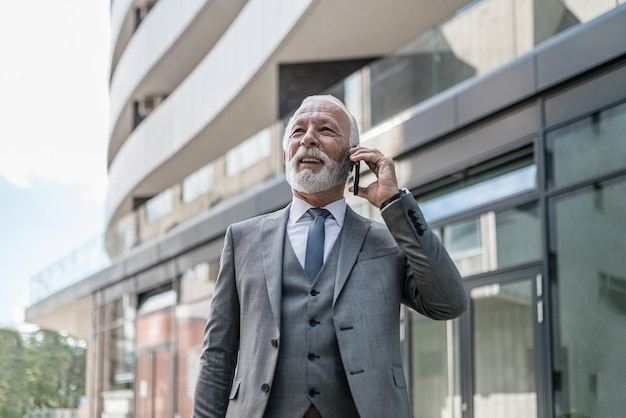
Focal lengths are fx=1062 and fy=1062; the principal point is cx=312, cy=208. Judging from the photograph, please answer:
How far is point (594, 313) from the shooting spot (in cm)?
884

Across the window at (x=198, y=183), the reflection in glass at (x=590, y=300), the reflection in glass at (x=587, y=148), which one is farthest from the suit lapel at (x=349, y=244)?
the window at (x=198, y=183)

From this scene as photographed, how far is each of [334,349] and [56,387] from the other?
15.3 meters

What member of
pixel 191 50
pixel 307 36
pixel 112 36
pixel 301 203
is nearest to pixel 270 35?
pixel 307 36

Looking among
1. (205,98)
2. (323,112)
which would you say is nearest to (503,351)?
(323,112)

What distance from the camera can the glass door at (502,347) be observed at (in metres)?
9.61

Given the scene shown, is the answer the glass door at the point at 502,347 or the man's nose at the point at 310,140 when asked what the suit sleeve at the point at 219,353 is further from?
the glass door at the point at 502,347

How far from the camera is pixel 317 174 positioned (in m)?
3.06

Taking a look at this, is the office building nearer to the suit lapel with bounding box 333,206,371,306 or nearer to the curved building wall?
the curved building wall

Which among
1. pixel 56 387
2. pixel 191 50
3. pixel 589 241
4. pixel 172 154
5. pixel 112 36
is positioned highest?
pixel 112 36

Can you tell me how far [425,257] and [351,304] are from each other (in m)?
0.25

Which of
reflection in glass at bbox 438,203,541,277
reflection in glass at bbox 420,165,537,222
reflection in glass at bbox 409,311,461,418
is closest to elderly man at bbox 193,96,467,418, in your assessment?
reflection in glass at bbox 438,203,541,277

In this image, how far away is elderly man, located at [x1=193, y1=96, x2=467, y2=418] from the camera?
2869mm

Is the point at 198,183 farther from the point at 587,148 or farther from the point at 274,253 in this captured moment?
the point at 274,253

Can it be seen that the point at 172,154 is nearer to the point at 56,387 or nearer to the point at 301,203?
the point at 56,387
